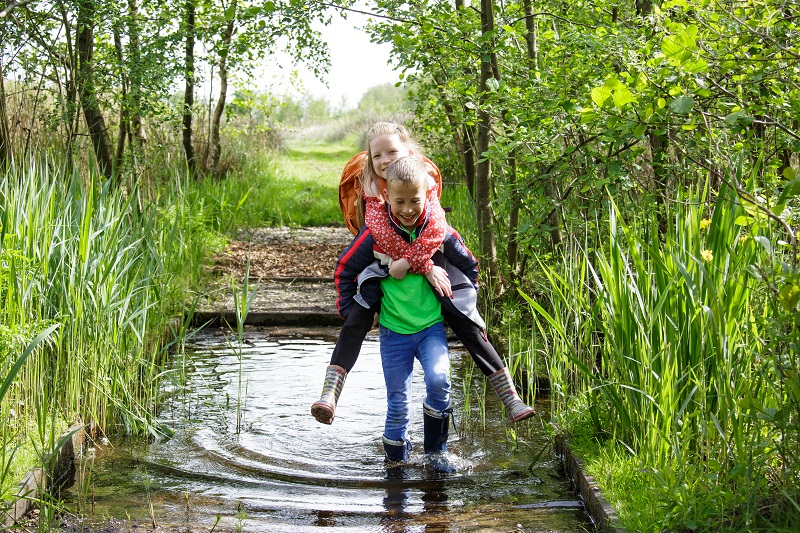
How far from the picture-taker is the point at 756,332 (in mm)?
3375

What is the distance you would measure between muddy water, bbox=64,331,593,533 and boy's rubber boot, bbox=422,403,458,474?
0.07m

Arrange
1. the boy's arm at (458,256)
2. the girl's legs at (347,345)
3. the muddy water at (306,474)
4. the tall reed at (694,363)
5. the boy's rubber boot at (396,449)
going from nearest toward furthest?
the tall reed at (694,363) → the muddy water at (306,474) → the girl's legs at (347,345) → the boy's arm at (458,256) → the boy's rubber boot at (396,449)

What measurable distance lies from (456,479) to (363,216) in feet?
4.57

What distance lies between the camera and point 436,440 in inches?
174

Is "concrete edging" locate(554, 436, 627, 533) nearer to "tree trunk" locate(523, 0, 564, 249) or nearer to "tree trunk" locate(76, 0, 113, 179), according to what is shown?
"tree trunk" locate(523, 0, 564, 249)

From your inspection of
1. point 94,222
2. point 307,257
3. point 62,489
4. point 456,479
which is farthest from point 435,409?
point 307,257

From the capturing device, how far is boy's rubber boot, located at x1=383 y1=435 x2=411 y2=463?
4397 millimetres

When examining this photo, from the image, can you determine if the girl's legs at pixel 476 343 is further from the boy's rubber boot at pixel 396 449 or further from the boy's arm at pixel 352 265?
the boy's rubber boot at pixel 396 449

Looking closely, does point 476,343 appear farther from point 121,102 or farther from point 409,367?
point 121,102

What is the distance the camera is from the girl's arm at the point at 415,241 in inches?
161

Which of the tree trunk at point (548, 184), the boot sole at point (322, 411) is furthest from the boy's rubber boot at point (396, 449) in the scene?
the tree trunk at point (548, 184)

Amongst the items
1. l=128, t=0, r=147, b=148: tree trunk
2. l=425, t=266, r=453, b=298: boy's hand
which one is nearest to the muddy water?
l=425, t=266, r=453, b=298: boy's hand

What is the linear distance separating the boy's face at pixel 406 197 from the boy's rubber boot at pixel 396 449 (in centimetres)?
112

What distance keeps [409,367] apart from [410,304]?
32 cm
